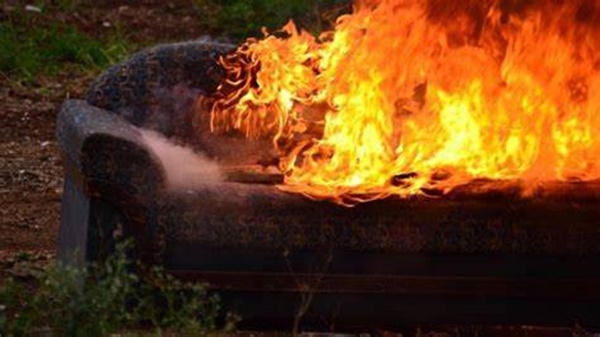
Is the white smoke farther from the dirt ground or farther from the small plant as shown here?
the dirt ground

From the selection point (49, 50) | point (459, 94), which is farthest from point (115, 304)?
point (49, 50)

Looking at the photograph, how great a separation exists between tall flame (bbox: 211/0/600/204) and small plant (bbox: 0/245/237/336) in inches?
25.3

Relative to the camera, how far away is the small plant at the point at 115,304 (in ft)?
19.2

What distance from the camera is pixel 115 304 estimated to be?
241 inches

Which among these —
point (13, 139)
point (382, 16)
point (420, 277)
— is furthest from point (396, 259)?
point (13, 139)

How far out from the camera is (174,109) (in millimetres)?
7391

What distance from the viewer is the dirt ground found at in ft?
32.0

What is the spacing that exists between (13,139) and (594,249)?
627cm

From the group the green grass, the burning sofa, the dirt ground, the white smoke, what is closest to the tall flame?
the burning sofa

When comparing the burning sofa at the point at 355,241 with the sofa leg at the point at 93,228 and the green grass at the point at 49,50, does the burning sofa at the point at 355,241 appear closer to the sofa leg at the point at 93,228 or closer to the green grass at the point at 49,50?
the sofa leg at the point at 93,228

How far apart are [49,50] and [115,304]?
8397 millimetres

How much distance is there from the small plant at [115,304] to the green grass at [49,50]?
6865mm

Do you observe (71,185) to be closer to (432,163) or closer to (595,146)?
(432,163)

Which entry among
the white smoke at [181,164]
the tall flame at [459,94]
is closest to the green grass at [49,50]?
the white smoke at [181,164]
